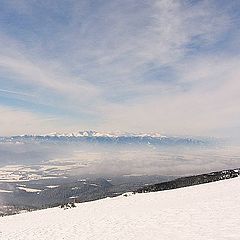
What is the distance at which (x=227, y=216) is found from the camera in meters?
28.0

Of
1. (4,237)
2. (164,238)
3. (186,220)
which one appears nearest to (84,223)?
(4,237)

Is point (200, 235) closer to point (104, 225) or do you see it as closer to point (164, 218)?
point (164, 218)

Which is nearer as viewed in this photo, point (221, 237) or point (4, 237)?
point (221, 237)

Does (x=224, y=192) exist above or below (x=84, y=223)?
above

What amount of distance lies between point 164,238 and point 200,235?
242 cm

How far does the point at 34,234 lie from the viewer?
32.8 metres

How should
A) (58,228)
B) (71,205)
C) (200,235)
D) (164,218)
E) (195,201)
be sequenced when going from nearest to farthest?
(200,235) → (164,218) → (58,228) → (195,201) → (71,205)

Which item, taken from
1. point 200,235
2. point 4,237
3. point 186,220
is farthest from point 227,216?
point 4,237

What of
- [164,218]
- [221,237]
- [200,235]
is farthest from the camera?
[164,218]

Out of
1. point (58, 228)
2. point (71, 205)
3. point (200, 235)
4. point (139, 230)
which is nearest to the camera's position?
point (200, 235)

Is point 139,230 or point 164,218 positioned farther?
point 164,218

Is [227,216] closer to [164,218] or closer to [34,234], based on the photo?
[164,218]

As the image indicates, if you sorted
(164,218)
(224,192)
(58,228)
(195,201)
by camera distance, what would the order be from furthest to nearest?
1. (224,192)
2. (195,201)
3. (58,228)
4. (164,218)

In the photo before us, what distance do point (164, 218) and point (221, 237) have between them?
11.2 m
